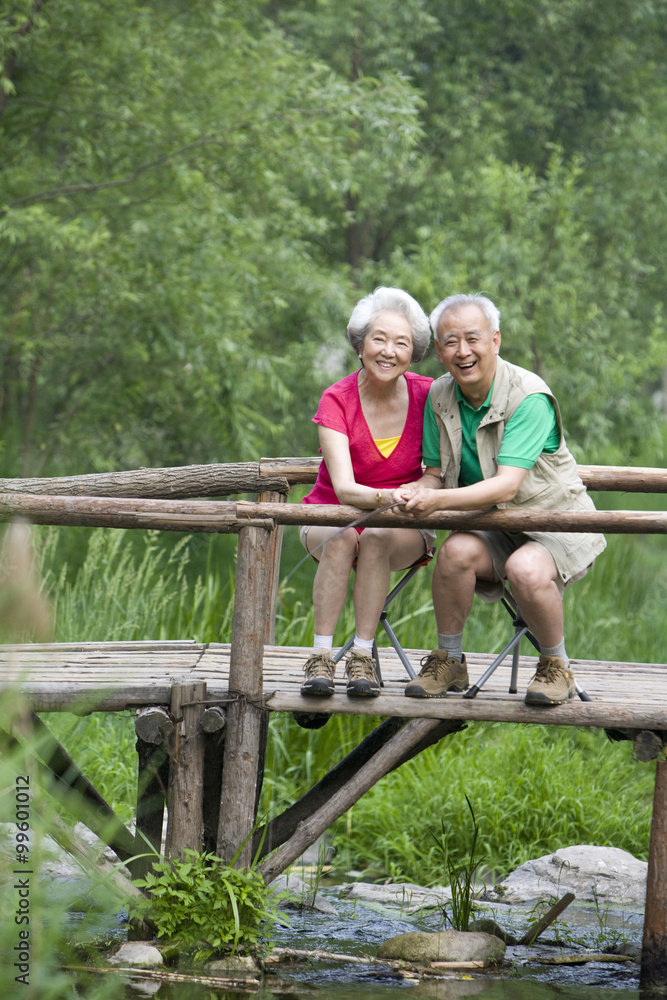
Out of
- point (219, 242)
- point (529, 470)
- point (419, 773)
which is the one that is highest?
point (219, 242)

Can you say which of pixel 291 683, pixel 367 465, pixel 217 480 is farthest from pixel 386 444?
pixel 217 480

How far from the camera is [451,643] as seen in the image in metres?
3.66

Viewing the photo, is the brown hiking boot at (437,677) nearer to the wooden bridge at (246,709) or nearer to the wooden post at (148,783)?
the wooden bridge at (246,709)

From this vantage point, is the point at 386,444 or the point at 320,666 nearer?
the point at 320,666

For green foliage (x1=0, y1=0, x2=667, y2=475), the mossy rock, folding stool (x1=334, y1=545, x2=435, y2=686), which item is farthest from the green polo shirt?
green foliage (x1=0, y1=0, x2=667, y2=475)

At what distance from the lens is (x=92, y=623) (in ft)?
20.0

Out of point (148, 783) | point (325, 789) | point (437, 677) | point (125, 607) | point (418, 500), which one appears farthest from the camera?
point (125, 607)

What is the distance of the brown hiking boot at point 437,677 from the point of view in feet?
11.9

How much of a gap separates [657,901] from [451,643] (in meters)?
1.10

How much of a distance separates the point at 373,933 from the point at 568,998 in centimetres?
93

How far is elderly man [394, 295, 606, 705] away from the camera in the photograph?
3.40 m

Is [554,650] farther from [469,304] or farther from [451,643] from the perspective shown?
[469,304]

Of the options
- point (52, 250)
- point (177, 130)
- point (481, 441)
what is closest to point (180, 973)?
point (481, 441)

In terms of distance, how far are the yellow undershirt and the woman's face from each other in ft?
0.67
